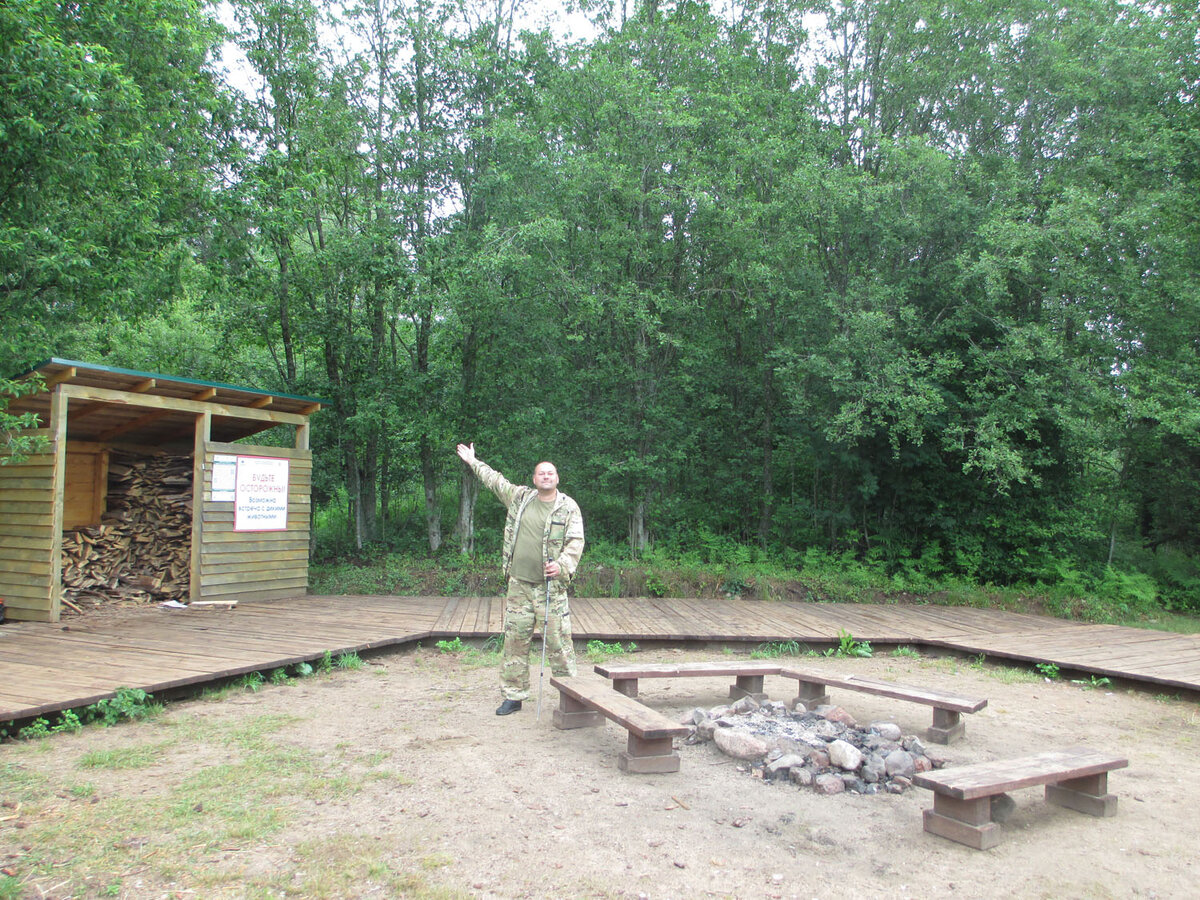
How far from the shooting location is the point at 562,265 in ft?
37.9

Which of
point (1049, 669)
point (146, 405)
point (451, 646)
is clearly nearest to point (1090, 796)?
point (1049, 669)

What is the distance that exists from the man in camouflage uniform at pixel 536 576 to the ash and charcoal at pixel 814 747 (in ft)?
3.67

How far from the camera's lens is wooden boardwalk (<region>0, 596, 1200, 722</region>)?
18.5ft

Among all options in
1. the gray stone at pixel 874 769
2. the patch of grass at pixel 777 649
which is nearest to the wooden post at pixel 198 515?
the patch of grass at pixel 777 649

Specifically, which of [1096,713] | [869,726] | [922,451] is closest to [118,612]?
[869,726]

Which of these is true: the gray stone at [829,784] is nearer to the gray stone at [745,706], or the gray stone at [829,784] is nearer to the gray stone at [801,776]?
the gray stone at [801,776]

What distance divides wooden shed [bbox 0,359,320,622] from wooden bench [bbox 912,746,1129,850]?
7587mm

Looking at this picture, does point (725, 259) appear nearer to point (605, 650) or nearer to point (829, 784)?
point (605, 650)

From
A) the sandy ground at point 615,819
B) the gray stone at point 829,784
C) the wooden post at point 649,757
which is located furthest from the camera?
the wooden post at point 649,757

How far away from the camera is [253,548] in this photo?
370 inches

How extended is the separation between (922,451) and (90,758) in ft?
38.2

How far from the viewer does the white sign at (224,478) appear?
29.5 feet

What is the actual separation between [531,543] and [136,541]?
6.63 meters

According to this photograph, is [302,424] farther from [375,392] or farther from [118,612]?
[118,612]
